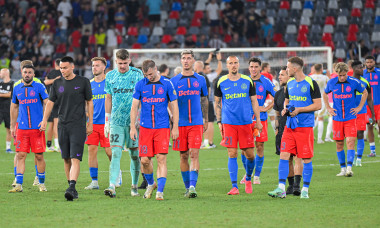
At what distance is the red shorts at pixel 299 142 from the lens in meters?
10.8

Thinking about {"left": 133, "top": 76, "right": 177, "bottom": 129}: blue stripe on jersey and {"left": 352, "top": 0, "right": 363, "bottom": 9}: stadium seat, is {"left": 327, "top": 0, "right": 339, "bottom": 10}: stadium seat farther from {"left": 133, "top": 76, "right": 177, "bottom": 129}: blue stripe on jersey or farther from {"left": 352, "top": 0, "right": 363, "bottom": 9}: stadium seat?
{"left": 133, "top": 76, "right": 177, "bottom": 129}: blue stripe on jersey

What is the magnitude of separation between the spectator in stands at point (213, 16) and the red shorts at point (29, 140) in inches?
→ 906

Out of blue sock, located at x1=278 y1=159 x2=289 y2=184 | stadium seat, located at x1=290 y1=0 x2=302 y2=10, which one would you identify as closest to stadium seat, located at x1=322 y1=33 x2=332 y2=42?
stadium seat, located at x1=290 y1=0 x2=302 y2=10

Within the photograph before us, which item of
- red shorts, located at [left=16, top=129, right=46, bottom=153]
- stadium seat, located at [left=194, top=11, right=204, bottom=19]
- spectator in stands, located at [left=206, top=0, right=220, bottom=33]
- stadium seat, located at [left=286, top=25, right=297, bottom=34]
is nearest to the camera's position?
red shorts, located at [left=16, top=129, right=46, bottom=153]

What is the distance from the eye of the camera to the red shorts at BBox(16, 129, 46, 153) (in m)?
12.0

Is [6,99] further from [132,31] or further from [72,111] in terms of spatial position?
[132,31]

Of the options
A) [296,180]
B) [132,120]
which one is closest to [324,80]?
[296,180]

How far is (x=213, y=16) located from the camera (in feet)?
114

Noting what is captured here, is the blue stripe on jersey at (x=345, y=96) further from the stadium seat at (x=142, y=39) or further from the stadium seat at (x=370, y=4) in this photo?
the stadium seat at (x=370, y=4)

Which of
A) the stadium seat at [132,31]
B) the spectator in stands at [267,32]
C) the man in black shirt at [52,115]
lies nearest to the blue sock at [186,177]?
the man in black shirt at [52,115]

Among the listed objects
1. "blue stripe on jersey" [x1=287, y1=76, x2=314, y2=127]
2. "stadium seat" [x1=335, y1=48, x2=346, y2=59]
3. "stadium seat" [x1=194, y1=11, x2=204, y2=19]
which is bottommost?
"blue stripe on jersey" [x1=287, y1=76, x2=314, y2=127]

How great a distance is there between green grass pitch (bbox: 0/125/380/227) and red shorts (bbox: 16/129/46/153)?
743 mm

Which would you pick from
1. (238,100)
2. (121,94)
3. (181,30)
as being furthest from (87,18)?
(238,100)

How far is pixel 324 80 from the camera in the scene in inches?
817
